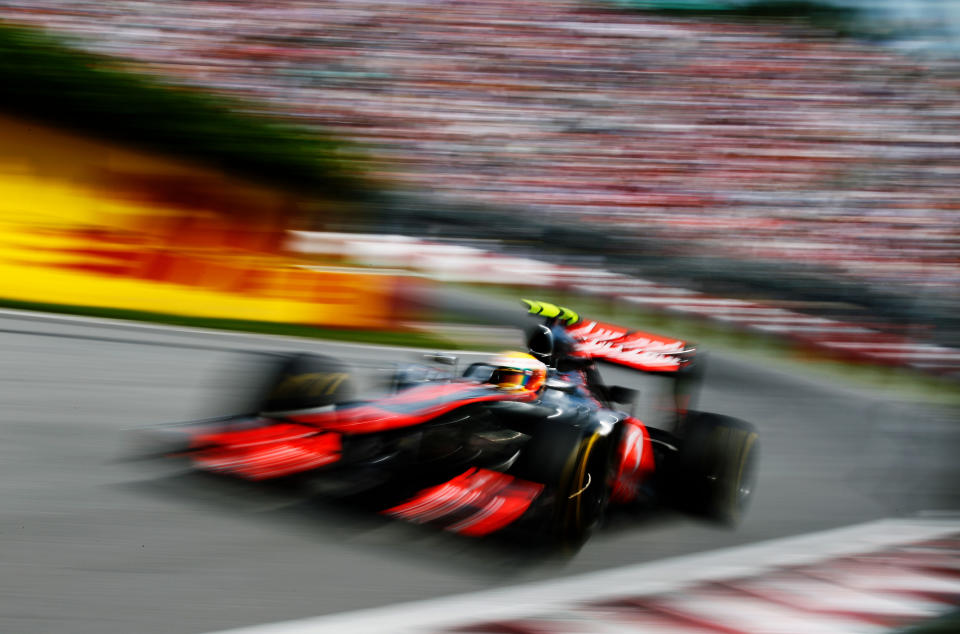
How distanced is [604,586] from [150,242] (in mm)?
4304

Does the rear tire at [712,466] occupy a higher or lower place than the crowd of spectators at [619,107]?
lower

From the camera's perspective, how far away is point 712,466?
3.46m

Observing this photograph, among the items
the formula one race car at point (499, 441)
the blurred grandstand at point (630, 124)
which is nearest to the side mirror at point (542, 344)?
the formula one race car at point (499, 441)

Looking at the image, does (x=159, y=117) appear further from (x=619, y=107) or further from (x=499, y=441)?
(x=619, y=107)

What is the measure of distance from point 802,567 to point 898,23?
9738 mm

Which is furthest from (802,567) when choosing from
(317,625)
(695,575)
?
(317,625)

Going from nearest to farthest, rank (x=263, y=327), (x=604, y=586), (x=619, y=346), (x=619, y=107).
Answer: (x=604, y=586)
(x=619, y=346)
(x=263, y=327)
(x=619, y=107)

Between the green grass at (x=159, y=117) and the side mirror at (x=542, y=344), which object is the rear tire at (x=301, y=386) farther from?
the green grass at (x=159, y=117)

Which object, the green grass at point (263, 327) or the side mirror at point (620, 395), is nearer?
the side mirror at point (620, 395)

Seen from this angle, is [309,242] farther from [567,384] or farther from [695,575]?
[695,575]

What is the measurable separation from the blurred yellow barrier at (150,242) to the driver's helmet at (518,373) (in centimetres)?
343

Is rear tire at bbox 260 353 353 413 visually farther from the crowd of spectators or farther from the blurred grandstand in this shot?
the crowd of spectators

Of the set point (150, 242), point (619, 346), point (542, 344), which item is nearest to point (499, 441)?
point (542, 344)

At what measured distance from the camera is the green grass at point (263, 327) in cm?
559
